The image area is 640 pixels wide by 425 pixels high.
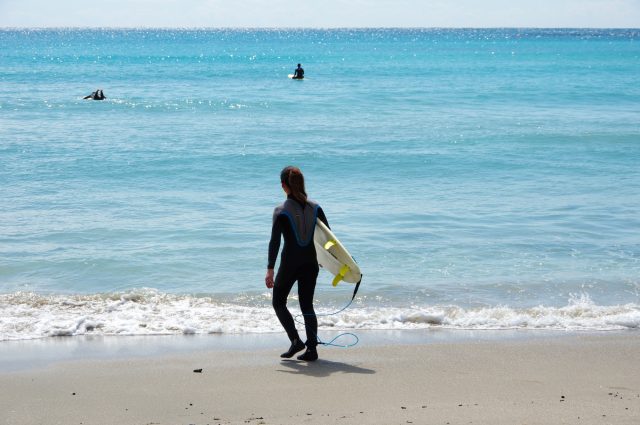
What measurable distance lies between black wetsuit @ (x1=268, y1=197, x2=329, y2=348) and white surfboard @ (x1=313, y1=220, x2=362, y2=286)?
0.11 meters

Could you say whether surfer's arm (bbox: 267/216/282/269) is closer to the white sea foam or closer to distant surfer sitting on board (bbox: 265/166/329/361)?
distant surfer sitting on board (bbox: 265/166/329/361)

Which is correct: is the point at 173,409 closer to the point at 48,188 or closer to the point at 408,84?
the point at 48,188

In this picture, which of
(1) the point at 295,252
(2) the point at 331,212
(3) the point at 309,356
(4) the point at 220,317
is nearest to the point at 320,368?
(3) the point at 309,356

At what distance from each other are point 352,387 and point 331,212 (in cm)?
807

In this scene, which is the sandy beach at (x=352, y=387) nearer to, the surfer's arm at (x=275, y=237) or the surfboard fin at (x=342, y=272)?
the surfboard fin at (x=342, y=272)

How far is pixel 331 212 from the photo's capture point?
13883mm

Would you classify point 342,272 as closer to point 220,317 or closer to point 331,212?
point 220,317

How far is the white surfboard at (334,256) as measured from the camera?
6.63 meters

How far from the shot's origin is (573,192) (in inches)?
613

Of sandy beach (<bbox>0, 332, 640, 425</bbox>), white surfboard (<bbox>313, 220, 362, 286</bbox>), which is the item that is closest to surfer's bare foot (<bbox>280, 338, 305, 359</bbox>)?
sandy beach (<bbox>0, 332, 640, 425</bbox>)

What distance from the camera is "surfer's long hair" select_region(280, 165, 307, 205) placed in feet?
21.1

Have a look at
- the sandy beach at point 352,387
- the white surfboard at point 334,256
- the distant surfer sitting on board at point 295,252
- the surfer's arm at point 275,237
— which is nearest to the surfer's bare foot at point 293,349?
the distant surfer sitting on board at point 295,252

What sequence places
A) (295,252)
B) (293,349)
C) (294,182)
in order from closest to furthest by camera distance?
(294,182) → (295,252) → (293,349)

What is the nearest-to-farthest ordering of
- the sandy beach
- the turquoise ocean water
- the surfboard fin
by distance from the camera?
the sandy beach, the surfboard fin, the turquoise ocean water
